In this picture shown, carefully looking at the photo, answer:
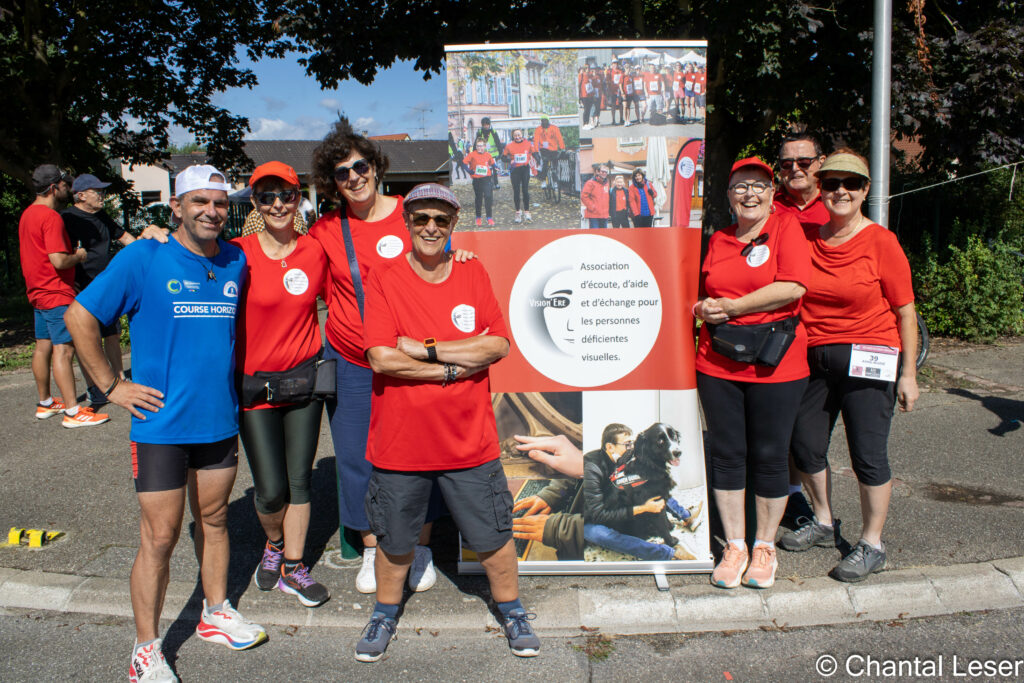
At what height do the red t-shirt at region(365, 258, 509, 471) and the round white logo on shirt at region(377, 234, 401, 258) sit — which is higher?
the round white logo on shirt at region(377, 234, 401, 258)

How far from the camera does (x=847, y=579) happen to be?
12.0 feet

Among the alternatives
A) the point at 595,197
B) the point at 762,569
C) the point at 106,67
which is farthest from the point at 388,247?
the point at 106,67

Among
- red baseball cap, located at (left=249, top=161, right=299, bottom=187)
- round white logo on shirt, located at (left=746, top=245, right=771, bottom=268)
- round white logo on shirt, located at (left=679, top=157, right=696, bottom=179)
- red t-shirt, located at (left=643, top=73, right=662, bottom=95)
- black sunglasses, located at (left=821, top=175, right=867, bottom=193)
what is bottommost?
round white logo on shirt, located at (left=746, top=245, right=771, bottom=268)

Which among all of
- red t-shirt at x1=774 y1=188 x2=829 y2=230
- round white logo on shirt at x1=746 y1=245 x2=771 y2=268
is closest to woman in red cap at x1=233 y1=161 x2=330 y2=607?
round white logo on shirt at x1=746 y1=245 x2=771 y2=268

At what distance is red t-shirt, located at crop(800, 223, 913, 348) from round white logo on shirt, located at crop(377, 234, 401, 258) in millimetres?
1885

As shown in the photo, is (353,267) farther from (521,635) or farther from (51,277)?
(51,277)

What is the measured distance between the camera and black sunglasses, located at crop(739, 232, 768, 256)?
11.2ft

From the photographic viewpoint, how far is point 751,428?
355 cm

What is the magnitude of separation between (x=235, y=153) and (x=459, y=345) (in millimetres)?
13876

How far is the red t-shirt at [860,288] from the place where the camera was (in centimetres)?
353

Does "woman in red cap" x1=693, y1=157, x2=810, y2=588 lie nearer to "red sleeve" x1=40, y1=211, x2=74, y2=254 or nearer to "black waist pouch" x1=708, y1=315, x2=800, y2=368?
"black waist pouch" x1=708, y1=315, x2=800, y2=368

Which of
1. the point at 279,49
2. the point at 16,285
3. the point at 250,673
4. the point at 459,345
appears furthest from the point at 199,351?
the point at 16,285

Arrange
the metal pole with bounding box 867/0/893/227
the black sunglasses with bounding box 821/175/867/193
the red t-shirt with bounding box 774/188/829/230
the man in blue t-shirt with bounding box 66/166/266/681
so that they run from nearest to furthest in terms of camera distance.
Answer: the man in blue t-shirt with bounding box 66/166/266/681
the black sunglasses with bounding box 821/175/867/193
the red t-shirt with bounding box 774/188/829/230
the metal pole with bounding box 867/0/893/227

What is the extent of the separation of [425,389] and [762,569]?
1884 mm
